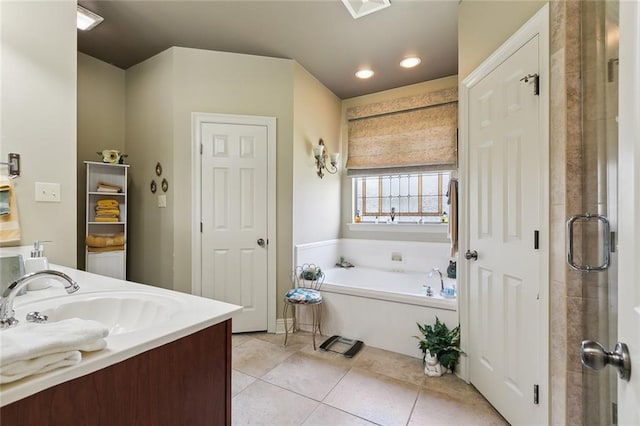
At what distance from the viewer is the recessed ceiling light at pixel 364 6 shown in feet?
6.81

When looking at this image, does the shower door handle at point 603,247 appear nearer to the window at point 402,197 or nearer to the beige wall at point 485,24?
the beige wall at point 485,24

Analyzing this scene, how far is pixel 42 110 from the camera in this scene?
166cm

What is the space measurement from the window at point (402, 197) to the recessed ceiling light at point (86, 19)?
2.84 meters

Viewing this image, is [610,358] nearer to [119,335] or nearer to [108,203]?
[119,335]

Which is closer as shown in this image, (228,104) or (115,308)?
(115,308)

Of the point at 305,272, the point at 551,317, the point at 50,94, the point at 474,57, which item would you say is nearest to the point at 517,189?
the point at 551,317

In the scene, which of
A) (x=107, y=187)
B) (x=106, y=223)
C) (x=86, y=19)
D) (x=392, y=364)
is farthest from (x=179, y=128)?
(x=392, y=364)

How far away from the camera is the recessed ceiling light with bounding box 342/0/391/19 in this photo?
6.81 ft

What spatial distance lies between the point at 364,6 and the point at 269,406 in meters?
2.70

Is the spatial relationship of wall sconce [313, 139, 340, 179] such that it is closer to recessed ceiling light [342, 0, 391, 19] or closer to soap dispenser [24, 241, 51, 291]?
recessed ceiling light [342, 0, 391, 19]

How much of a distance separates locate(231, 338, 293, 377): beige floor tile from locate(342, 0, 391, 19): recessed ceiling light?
8.39ft

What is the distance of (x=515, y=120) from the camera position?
155 centimetres

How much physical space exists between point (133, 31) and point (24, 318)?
244 cm

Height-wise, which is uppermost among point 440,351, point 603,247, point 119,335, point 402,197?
point 402,197
